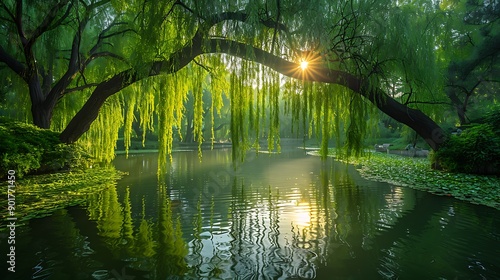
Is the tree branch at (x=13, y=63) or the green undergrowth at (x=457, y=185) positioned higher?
the tree branch at (x=13, y=63)

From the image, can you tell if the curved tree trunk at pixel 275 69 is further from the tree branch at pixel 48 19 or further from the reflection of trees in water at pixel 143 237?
the reflection of trees in water at pixel 143 237

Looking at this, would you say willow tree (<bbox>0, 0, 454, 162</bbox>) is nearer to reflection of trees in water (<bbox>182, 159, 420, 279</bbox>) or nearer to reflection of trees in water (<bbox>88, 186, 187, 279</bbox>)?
reflection of trees in water (<bbox>182, 159, 420, 279</bbox>)

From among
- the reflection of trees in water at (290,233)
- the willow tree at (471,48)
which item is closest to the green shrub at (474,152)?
the willow tree at (471,48)

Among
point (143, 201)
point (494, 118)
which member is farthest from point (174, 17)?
point (494, 118)

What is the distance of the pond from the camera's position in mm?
2582

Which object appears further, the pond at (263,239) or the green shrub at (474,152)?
the green shrub at (474,152)

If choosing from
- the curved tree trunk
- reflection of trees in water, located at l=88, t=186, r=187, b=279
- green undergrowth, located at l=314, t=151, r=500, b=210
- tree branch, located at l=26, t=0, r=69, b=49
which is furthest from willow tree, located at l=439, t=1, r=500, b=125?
tree branch, located at l=26, t=0, r=69, b=49

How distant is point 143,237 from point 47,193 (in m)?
3.47

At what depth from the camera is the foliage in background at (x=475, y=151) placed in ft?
25.9

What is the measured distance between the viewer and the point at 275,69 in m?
5.98

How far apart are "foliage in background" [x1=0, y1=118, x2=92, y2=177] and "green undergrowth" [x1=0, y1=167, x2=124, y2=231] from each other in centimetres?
42

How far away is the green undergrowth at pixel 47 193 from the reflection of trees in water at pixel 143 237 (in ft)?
2.01

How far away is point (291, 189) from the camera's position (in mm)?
6664

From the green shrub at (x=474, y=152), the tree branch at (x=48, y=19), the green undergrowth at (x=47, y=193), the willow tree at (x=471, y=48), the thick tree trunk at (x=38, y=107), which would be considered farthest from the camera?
the willow tree at (x=471, y=48)
